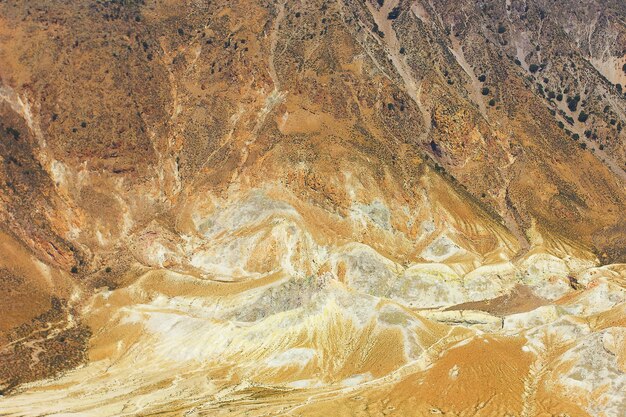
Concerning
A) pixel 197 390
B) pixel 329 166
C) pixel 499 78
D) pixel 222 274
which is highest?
pixel 499 78

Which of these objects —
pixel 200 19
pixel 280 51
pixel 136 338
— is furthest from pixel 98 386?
pixel 200 19

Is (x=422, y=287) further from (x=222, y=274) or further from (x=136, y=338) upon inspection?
(x=136, y=338)

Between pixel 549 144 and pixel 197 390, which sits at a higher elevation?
pixel 549 144

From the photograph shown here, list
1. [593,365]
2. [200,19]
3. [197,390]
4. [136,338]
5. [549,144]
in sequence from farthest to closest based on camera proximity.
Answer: [200,19] < [549,144] < [136,338] < [197,390] < [593,365]

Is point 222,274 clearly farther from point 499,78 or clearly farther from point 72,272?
point 499,78

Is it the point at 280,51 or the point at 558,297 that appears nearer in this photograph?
the point at 558,297

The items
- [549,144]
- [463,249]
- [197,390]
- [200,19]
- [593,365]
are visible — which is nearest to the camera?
[593,365]
